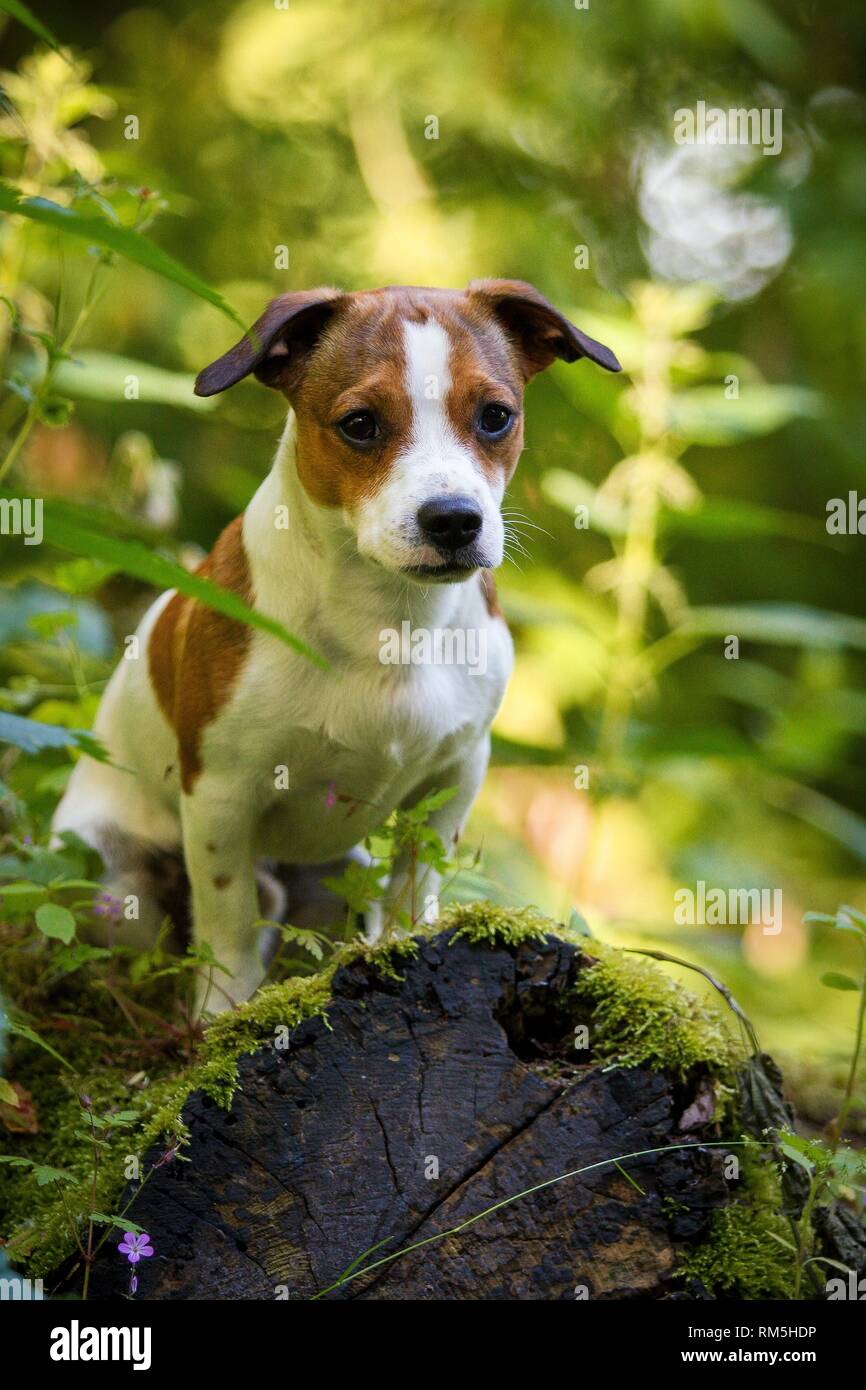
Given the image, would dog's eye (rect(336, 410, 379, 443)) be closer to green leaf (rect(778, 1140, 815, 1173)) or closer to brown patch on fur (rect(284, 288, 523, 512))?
brown patch on fur (rect(284, 288, 523, 512))

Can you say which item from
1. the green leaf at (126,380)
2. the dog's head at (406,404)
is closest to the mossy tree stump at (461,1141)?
the dog's head at (406,404)

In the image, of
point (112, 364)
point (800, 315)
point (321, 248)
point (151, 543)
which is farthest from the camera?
point (800, 315)

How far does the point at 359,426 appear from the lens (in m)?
3.31

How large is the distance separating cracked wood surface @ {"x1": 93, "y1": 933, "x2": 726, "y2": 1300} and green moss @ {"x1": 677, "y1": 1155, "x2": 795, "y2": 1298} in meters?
0.05

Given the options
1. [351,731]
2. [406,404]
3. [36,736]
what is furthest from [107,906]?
[406,404]

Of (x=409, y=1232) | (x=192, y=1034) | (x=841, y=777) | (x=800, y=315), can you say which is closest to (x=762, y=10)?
(x=800, y=315)

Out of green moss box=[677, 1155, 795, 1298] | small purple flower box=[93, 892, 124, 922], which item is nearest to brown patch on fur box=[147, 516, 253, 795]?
small purple flower box=[93, 892, 124, 922]

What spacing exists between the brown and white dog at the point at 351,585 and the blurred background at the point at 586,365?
4.25ft

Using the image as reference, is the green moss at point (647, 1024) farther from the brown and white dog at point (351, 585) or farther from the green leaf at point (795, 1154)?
the brown and white dog at point (351, 585)

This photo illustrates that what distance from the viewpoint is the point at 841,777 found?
10398 millimetres

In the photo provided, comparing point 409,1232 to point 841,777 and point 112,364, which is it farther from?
point 841,777

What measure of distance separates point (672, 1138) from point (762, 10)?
7.39 metres

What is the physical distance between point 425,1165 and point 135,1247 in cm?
58

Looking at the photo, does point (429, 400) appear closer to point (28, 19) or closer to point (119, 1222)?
point (28, 19)
